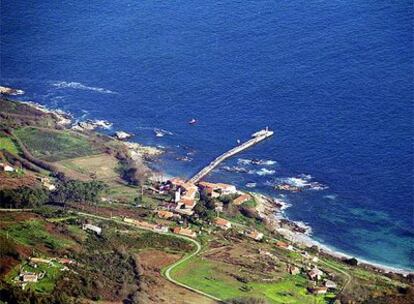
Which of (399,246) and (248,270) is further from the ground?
(399,246)

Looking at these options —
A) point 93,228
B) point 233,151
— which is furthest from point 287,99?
point 93,228

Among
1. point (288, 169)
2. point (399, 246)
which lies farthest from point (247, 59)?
point (399, 246)

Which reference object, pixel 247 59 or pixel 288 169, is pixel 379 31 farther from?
pixel 288 169

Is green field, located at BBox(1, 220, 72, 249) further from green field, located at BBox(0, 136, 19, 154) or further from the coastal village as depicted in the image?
green field, located at BBox(0, 136, 19, 154)

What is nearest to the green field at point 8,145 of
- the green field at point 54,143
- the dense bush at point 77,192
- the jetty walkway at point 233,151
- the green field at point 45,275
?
the green field at point 54,143

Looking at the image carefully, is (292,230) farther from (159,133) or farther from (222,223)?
(159,133)
